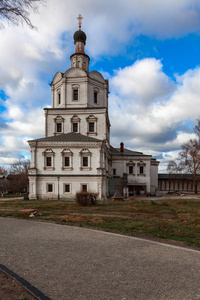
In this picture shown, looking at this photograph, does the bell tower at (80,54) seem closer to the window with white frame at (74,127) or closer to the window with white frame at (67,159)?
the window with white frame at (74,127)

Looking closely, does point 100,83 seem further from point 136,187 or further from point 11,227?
point 11,227

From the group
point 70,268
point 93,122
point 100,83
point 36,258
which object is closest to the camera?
point 70,268

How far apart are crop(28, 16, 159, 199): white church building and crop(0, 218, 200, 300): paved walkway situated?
2046cm

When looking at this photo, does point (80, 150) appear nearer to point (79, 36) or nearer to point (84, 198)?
point (84, 198)

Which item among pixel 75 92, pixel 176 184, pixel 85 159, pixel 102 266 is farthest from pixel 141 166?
pixel 102 266

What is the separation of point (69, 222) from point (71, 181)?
17.8 m

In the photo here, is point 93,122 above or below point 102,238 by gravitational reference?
above

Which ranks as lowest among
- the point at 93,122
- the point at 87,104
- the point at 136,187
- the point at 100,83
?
the point at 136,187

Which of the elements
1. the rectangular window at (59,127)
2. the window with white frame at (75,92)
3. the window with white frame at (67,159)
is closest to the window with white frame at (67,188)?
the window with white frame at (67,159)

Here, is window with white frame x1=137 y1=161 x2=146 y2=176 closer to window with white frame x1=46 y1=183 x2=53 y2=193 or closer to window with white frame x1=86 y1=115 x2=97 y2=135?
window with white frame x1=86 y1=115 x2=97 y2=135

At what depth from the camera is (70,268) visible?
5.34m

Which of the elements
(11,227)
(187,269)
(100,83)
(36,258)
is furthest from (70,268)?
(100,83)

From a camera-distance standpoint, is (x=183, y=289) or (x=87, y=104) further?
(x=87, y=104)

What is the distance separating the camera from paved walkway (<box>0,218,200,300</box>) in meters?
4.25
